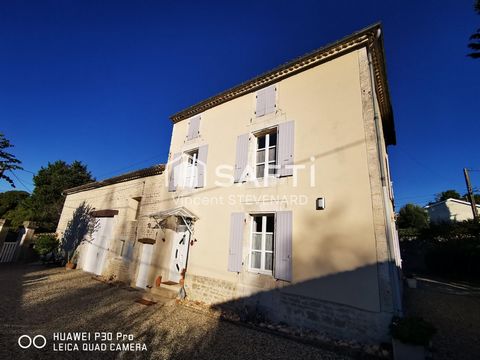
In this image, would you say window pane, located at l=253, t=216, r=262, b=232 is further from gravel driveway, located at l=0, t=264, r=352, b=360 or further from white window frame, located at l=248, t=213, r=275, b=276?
gravel driveway, located at l=0, t=264, r=352, b=360

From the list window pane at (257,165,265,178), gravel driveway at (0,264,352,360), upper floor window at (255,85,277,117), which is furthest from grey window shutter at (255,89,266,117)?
gravel driveway at (0,264,352,360)

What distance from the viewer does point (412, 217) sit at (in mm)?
23969

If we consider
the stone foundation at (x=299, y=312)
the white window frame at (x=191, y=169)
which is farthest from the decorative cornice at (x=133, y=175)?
the stone foundation at (x=299, y=312)

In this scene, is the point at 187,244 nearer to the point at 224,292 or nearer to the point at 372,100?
the point at 224,292

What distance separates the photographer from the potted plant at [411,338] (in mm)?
3273

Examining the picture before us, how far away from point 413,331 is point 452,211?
29838mm

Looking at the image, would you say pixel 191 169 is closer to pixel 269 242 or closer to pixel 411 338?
pixel 269 242

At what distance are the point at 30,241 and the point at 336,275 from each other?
52.0 feet

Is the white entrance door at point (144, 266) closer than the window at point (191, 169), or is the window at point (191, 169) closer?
the white entrance door at point (144, 266)

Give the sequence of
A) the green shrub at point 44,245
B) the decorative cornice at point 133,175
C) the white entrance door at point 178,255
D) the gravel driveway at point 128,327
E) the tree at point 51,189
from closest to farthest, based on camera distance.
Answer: the gravel driveway at point 128,327
the white entrance door at point 178,255
the decorative cornice at point 133,175
the green shrub at point 44,245
the tree at point 51,189

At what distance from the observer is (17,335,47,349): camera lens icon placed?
3.65 metres

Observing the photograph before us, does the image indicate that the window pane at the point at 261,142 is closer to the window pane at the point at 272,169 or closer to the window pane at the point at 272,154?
the window pane at the point at 272,154
